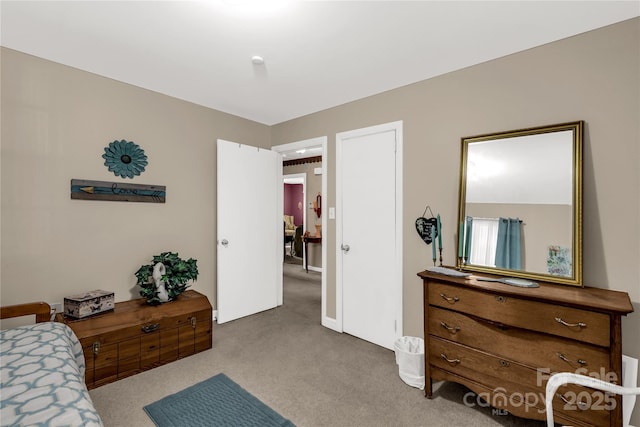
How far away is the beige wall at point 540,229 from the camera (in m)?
1.94

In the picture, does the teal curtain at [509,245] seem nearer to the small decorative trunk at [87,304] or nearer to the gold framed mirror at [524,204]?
the gold framed mirror at [524,204]

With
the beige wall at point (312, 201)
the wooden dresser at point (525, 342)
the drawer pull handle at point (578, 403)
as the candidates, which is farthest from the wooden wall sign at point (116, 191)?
the beige wall at point (312, 201)

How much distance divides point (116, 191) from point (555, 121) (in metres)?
3.67

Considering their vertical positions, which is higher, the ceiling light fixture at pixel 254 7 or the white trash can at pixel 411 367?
the ceiling light fixture at pixel 254 7

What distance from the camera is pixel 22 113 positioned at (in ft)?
7.61

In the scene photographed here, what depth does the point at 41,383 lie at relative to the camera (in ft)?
4.28

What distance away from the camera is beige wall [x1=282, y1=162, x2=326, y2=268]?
6.65m

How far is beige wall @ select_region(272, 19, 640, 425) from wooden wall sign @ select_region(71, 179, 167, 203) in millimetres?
2420

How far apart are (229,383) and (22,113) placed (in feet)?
8.75

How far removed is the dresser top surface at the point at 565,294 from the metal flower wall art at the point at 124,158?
9.49 feet

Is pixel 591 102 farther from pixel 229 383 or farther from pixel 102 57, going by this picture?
pixel 102 57

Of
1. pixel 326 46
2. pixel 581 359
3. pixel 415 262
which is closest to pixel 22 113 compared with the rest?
pixel 326 46

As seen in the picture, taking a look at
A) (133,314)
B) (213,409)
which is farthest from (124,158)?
(213,409)

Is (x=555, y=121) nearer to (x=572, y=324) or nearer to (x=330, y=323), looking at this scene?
(x=572, y=324)
